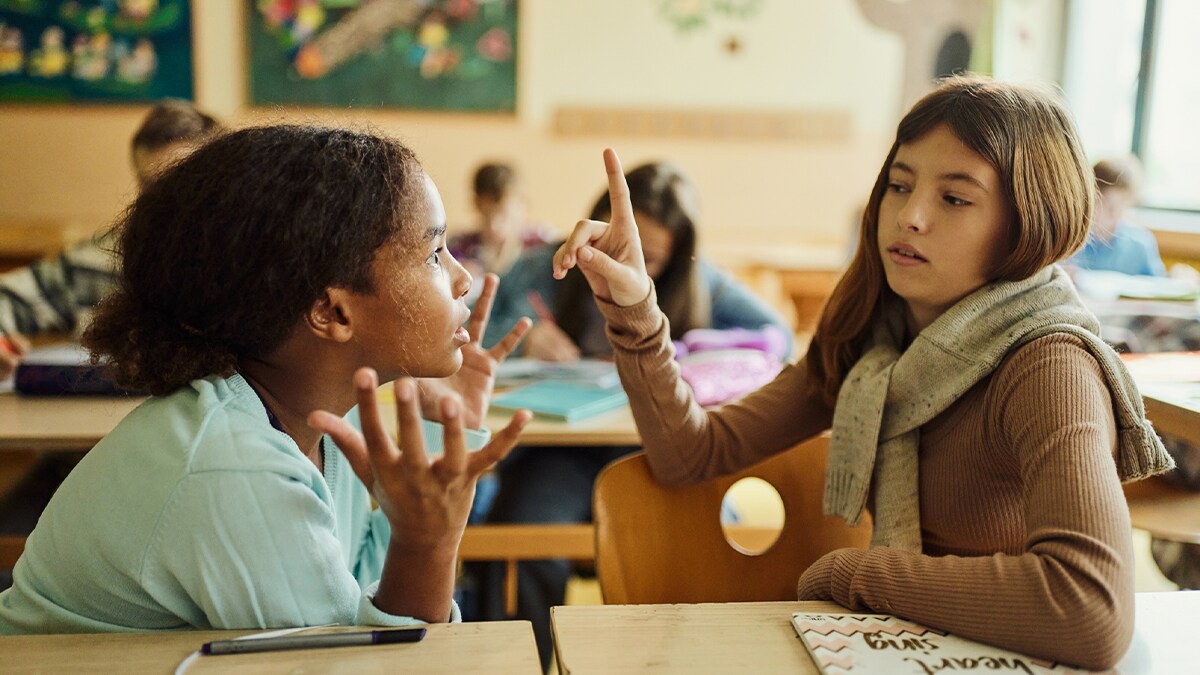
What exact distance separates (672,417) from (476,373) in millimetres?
274

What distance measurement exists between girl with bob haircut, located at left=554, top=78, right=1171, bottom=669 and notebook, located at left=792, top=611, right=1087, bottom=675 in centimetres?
1

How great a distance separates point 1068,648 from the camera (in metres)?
0.84

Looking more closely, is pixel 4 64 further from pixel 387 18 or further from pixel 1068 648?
pixel 1068 648

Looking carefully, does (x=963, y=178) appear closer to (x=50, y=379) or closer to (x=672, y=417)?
(x=672, y=417)

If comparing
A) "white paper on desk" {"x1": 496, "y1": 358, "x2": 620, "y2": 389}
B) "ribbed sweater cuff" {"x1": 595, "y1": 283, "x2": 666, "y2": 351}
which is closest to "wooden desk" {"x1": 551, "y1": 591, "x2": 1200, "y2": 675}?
"ribbed sweater cuff" {"x1": 595, "y1": 283, "x2": 666, "y2": 351}

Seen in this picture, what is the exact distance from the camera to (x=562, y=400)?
2.04m

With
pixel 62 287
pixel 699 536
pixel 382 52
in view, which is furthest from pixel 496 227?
pixel 699 536

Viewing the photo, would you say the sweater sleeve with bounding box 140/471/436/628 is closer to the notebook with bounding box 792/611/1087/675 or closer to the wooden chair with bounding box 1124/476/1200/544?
the notebook with bounding box 792/611/1087/675

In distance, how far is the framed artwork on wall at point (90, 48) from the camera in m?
4.78

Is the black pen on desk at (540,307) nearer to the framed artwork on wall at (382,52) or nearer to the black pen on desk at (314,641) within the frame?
the black pen on desk at (314,641)

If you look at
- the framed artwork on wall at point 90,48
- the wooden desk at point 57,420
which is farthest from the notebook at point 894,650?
the framed artwork on wall at point 90,48

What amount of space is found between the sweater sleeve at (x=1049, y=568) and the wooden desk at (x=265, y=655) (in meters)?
0.33

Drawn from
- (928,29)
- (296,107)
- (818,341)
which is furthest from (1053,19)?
(818,341)

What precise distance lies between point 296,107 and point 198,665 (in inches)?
180
